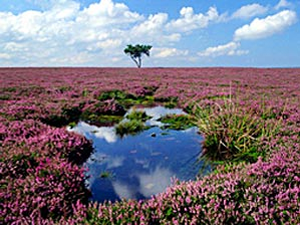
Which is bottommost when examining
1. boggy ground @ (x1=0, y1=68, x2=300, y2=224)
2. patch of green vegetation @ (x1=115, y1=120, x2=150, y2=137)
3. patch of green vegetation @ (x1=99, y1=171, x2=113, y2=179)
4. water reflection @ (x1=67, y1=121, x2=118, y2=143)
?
patch of green vegetation @ (x1=99, y1=171, x2=113, y2=179)

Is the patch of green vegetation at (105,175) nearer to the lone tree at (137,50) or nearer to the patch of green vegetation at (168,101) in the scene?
the patch of green vegetation at (168,101)

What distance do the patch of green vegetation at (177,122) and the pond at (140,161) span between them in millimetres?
310

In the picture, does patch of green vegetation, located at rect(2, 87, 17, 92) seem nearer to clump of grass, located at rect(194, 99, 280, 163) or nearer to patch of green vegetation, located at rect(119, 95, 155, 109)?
patch of green vegetation, located at rect(119, 95, 155, 109)

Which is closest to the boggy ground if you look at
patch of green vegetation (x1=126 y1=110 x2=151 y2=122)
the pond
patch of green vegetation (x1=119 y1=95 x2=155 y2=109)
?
the pond

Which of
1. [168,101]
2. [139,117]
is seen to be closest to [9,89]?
[168,101]

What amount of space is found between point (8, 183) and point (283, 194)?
4.57 metres

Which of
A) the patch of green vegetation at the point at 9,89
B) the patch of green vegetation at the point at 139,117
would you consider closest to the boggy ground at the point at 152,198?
the patch of green vegetation at the point at 139,117

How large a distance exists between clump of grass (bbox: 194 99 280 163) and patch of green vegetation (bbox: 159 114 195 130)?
2174 mm

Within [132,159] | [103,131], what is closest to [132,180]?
[132,159]

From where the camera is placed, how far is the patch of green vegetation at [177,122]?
38.1 feet

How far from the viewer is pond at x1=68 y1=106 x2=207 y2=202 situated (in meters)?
6.32

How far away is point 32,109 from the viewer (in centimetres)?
1304

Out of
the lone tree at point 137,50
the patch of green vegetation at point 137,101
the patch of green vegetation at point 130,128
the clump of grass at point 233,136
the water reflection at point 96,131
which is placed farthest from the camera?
the lone tree at point 137,50

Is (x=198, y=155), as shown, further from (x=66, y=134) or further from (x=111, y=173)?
(x=66, y=134)
